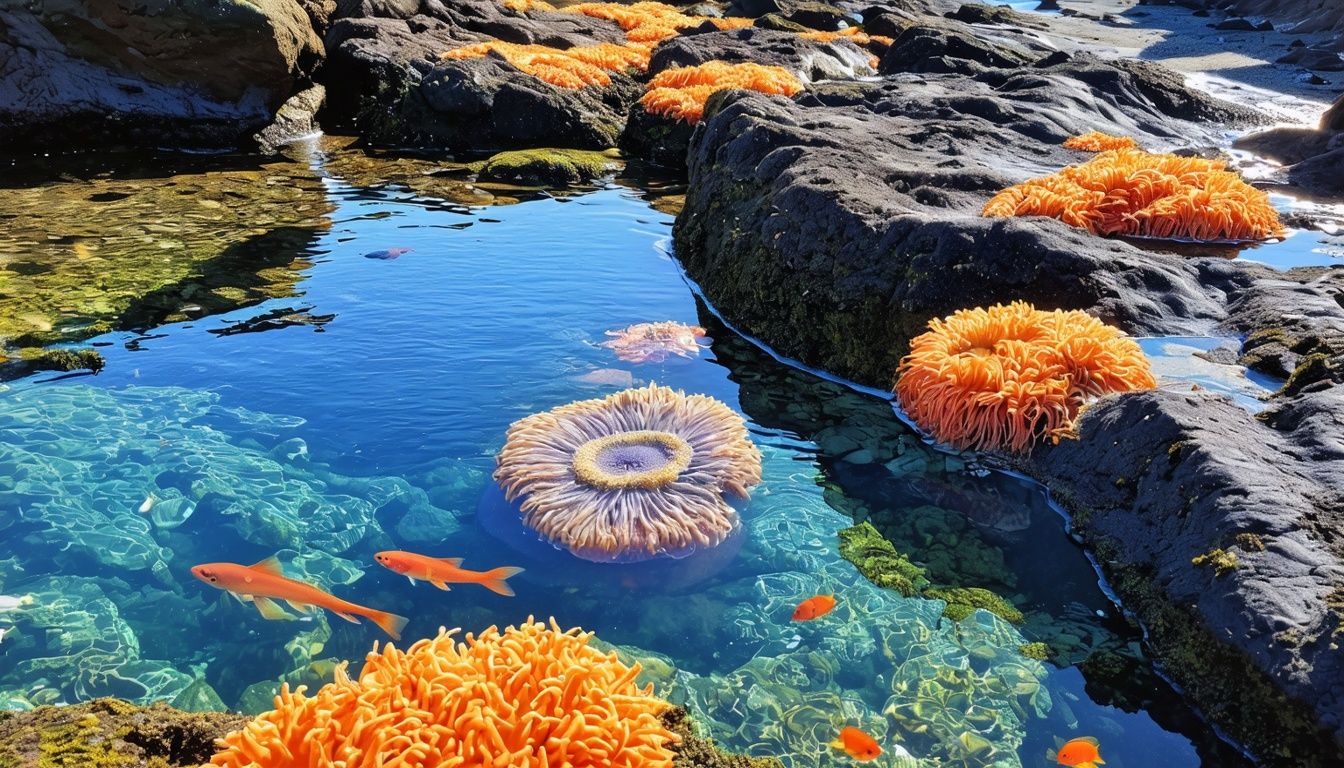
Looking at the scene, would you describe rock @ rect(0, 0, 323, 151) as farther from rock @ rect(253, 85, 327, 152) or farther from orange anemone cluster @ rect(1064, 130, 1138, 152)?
orange anemone cluster @ rect(1064, 130, 1138, 152)

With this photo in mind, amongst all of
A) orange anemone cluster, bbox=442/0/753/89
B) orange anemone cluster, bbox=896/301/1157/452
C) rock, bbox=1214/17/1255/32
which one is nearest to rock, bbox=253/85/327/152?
orange anemone cluster, bbox=442/0/753/89

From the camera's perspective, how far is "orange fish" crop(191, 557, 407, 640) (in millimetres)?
3949

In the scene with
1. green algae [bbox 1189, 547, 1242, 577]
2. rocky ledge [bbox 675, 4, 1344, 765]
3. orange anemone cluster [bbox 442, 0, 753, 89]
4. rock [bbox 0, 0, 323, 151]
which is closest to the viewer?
rocky ledge [bbox 675, 4, 1344, 765]

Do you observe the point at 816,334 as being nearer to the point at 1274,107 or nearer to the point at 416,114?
the point at 416,114

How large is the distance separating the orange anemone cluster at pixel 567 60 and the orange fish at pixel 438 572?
14.6 meters

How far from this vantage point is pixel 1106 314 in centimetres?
596

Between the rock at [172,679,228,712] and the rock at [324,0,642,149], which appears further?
the rock at [324,0,642,149]

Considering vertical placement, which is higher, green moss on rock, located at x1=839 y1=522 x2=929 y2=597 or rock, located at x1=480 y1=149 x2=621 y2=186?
rock, located at x1=480 y1=149 x2=621 y2=186

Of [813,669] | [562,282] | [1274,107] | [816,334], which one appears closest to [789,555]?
[813,669]

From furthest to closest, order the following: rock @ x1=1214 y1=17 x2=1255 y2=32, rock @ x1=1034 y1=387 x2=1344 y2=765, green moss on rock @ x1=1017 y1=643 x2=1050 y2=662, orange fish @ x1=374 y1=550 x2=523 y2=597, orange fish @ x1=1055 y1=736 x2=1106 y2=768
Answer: rock @ x1=1214 y1=17 x2=1255 y2=32
orange fish @ x1=374 y1=550 x2=523 y2=597
green moss on rock @ x1=1017 y1=643 x2=1050 y2=662
orange fish @ x1=1055 y1=736 x2=1106 y2=768
rock @ x1=1034 y1=387 x2=1344 y2=765

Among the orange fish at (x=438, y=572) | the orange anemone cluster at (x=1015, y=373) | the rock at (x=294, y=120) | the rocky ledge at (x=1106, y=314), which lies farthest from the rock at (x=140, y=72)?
the orange anemone cluster at (x=1015, y=373)

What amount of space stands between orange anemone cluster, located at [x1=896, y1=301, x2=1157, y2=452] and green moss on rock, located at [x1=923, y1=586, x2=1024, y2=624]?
1.20 m

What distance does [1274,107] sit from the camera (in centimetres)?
1716

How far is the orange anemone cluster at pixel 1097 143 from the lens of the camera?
1027 centimetres
